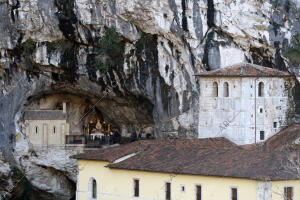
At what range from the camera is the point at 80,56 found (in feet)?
224

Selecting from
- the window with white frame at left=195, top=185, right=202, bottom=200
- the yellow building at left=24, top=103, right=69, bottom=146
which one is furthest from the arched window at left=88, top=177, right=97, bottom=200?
the yellow building at left=24, top=103, right=69, bottom=146

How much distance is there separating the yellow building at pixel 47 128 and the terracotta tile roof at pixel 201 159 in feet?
36.3

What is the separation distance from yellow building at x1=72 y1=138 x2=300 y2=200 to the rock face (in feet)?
21.7

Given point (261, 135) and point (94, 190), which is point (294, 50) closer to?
point (261, 135)

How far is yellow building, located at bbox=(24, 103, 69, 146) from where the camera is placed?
71.6m

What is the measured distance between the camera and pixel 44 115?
7169cm

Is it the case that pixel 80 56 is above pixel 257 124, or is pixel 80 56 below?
above

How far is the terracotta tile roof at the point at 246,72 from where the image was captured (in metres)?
60.9

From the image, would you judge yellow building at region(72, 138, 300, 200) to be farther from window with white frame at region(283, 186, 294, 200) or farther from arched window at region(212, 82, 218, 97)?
arched window at region(212, 82, 218, 97)

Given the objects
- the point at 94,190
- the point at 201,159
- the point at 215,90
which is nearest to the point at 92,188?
the point at 94,190

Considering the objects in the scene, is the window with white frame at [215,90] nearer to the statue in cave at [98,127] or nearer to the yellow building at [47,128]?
the yellow building at [47,128]

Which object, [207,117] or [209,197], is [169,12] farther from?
[209,197]

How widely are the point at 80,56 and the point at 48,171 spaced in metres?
8.48

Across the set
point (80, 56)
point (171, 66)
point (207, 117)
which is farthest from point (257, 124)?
point (80, 56)
